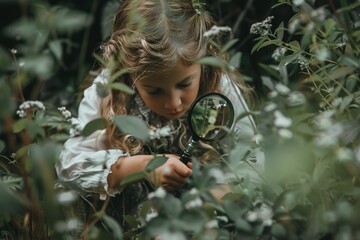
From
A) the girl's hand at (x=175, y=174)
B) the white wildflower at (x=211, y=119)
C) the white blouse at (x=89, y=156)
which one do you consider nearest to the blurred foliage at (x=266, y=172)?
the white wildflower at (x=211, y=119)

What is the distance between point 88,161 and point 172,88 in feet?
1.19

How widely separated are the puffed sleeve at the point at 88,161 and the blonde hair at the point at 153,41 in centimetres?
7

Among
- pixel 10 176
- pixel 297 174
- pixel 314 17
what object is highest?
pixel 314 17

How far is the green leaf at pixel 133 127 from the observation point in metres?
1.31

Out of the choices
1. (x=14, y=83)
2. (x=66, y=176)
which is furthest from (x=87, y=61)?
(x=14, y=83)

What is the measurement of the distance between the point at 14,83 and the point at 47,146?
→ 0.23m

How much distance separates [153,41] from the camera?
7.06 ft

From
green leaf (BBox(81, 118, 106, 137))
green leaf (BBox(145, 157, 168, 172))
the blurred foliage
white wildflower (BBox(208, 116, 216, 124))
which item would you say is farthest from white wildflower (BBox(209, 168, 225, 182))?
white wildflower (BBox(208, 116, 216, 124))

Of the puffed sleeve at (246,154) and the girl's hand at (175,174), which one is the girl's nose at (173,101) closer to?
the girl's hand at (175,174)

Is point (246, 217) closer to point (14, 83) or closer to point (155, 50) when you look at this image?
point (14, 83)

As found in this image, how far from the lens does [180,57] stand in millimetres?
2129

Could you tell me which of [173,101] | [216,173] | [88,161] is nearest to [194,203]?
[216,173]

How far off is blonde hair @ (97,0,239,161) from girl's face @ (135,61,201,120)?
0.02 m

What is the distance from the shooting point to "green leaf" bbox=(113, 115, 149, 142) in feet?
4.29
